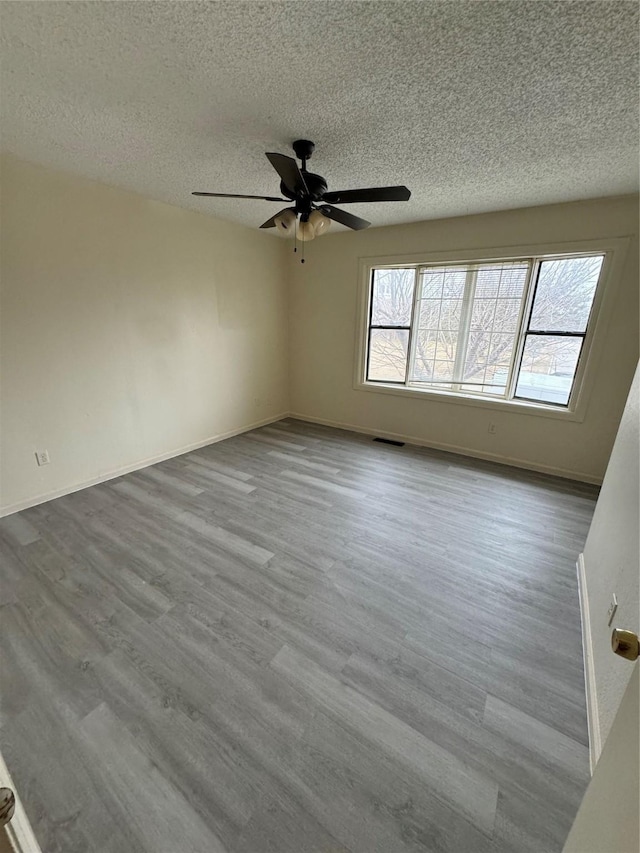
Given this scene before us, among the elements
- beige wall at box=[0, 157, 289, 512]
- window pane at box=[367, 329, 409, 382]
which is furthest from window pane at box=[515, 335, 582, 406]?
beige wall at box=[0, 157, 289, 512]

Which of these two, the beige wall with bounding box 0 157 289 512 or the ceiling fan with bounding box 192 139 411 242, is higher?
the ceiling fan with bounding box 192 139 411 242

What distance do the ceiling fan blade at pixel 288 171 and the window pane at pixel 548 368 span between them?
2.83m

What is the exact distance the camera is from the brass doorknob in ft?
2.12

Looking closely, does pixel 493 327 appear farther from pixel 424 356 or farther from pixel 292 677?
pixel 292 677

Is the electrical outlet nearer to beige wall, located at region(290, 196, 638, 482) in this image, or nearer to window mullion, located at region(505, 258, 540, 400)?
beige wall, located at region(290, 196, 638, 482)

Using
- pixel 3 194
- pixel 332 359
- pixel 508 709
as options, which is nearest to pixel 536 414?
pixel 332 359

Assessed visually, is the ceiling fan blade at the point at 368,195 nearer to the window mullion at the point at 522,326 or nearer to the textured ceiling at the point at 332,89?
the textured ceiling at the point at 332,89

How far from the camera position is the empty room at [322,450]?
3.82 ft

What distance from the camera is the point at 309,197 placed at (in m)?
2.10

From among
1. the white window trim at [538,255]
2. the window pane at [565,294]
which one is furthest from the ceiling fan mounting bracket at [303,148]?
the window pane at [565,294]

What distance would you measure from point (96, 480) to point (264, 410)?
91.6 inches

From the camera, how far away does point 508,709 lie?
138 centimetres

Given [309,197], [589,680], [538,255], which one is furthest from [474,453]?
[309,197]

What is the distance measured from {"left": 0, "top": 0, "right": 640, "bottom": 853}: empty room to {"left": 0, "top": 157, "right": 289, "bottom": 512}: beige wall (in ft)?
0.08
